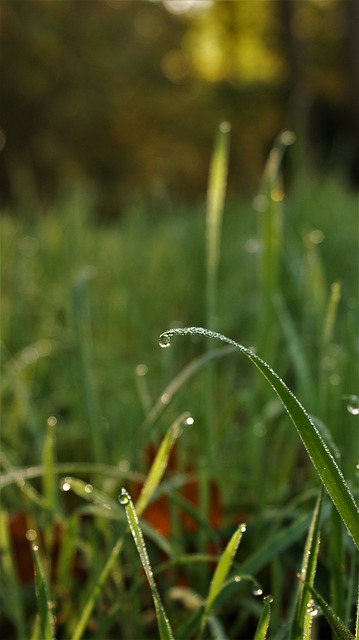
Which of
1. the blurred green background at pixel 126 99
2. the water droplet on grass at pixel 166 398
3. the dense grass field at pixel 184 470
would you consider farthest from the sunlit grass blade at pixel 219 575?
the blurred green background at pixel 126 99

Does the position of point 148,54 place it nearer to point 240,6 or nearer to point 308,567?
point 240,6

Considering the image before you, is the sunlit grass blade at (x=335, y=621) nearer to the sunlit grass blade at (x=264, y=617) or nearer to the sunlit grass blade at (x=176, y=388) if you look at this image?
the sunlit grass blade at (x=264, y=617)

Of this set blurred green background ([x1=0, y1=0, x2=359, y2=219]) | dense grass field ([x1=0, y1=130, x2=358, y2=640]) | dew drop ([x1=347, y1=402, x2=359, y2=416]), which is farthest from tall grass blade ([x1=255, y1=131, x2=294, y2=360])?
blurred green background ([x1=0, y1=0, x2=359, y2=219])

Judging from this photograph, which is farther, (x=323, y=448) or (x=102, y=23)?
(x=102, y=23)

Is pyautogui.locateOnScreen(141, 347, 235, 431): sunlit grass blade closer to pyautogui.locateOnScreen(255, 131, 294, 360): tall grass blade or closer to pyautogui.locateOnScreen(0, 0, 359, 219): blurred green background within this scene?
pyautogui.locateOnScreen(255, 131, 294, 360): tall grass blade

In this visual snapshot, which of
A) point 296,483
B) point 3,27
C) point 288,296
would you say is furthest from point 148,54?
point 296,483

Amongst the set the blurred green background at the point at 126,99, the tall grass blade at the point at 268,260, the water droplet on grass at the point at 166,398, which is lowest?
the water droplet on grass at the point at 166,398

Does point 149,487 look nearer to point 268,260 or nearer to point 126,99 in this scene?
point 268,260

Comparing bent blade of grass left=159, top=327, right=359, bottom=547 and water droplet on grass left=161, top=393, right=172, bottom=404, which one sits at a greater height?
bent blade of grass left=159, top=327, right=359, bottom=547
